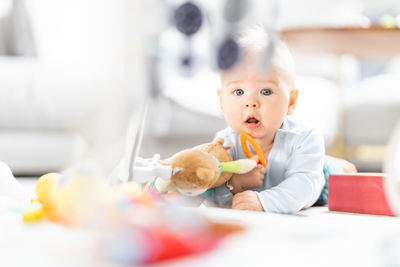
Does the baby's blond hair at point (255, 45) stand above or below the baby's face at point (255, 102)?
above

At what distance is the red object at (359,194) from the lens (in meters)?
0.64

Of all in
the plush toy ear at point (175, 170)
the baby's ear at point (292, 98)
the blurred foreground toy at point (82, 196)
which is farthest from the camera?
the baby's ear at point (292, 98)

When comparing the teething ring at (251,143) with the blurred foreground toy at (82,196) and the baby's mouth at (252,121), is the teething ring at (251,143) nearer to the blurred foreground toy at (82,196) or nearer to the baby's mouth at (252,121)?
the baby's mouth at (252,121)

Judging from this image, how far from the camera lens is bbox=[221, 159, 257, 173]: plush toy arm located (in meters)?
0.63

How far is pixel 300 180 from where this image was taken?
0.65 metres

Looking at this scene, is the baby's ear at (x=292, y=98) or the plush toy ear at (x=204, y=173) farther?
the baby's ear at (x=292, y=98)

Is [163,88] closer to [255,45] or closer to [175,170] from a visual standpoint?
[255,45]

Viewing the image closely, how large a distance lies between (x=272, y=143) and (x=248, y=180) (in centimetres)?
8

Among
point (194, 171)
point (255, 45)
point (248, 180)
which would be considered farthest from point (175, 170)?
point (255, 45)

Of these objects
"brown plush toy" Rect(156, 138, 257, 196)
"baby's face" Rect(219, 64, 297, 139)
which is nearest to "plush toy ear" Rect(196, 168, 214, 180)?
"brown plush toy" Rect(156, 138, 257, 196)

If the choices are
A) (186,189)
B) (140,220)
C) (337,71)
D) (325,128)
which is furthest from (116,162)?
(337,71)

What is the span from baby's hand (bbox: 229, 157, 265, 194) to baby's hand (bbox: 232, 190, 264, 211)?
0.04m

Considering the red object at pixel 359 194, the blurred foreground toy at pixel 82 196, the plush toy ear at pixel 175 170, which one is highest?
the blurred foreground toy at pixel 82 196

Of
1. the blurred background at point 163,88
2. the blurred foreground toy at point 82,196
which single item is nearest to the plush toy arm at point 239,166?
the blurred background at point 163,88
